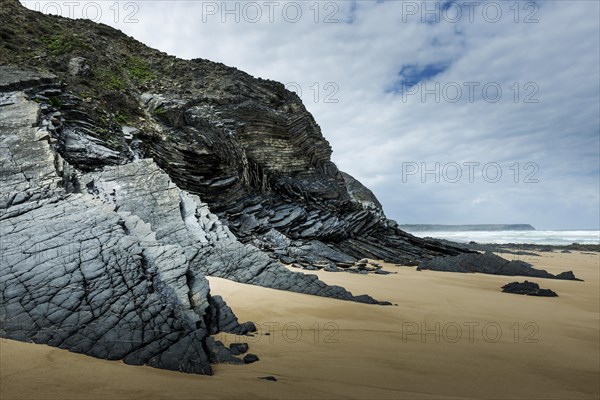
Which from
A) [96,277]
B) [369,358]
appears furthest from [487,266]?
[96,277]

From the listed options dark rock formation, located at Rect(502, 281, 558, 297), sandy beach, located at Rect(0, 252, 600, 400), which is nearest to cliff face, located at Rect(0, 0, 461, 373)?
sandy beach, located at Rect(0, 252, 600, 400)

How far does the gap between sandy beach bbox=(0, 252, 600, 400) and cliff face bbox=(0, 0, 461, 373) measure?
0.36 m

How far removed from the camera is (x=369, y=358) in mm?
3725

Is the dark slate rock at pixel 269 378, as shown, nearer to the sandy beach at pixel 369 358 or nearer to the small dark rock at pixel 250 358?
the sandy beach at pixel 369 358

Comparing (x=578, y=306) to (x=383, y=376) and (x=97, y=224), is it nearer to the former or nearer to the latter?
(x=383, y=376)

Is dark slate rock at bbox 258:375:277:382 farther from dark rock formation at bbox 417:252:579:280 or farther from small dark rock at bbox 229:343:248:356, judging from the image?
dark rock formation at bbox 417:252:579:280

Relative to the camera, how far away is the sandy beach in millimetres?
2666

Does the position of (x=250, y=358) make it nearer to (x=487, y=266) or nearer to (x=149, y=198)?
(x=149, y=198)

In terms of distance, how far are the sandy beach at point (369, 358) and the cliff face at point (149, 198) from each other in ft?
1.19

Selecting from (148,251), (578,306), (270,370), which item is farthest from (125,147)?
(578,306)

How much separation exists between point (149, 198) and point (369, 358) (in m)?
7.10

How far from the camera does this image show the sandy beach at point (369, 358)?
8.75 ft

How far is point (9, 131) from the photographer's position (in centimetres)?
735

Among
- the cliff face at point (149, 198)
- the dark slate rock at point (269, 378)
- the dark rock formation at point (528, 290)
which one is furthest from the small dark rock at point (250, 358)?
the dark rock formation at point (528, 290)
